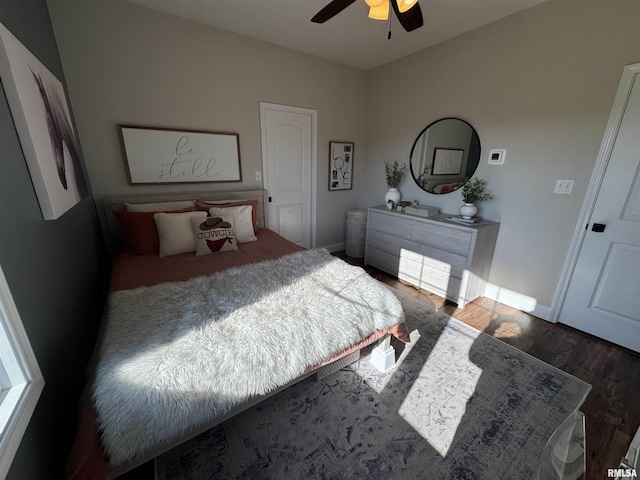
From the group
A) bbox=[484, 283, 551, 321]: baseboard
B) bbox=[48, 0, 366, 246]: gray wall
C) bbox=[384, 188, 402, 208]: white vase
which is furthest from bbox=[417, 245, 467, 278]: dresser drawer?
bbox=[48, 0, 366, 246]: gray wall

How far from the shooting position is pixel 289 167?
3311mm

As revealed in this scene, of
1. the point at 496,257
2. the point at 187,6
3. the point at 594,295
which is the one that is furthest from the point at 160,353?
the point at 594,295

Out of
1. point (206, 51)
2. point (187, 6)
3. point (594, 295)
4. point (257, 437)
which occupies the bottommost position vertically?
point (257, 437)

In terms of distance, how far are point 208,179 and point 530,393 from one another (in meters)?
3.17

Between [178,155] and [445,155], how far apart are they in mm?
2814

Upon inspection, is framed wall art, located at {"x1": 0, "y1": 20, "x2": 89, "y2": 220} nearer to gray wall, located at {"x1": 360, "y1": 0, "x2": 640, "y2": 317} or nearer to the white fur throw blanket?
the white fur throw blanket

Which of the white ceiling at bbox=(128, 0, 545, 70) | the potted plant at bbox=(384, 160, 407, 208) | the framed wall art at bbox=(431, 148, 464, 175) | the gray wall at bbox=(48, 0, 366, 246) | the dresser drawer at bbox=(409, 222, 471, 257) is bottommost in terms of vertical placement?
the dresser drawer at bbox=(409, 222, 471, 257)

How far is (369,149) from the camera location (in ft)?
12.5

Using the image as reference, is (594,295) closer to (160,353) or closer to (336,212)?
(336,212)

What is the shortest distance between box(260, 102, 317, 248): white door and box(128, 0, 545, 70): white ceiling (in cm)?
70

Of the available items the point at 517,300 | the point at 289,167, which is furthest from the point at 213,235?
the point at 517,300

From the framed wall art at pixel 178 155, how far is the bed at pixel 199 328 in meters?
0.35

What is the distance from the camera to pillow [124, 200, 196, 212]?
7.57ft

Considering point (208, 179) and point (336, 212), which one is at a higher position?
point (208, 179)
